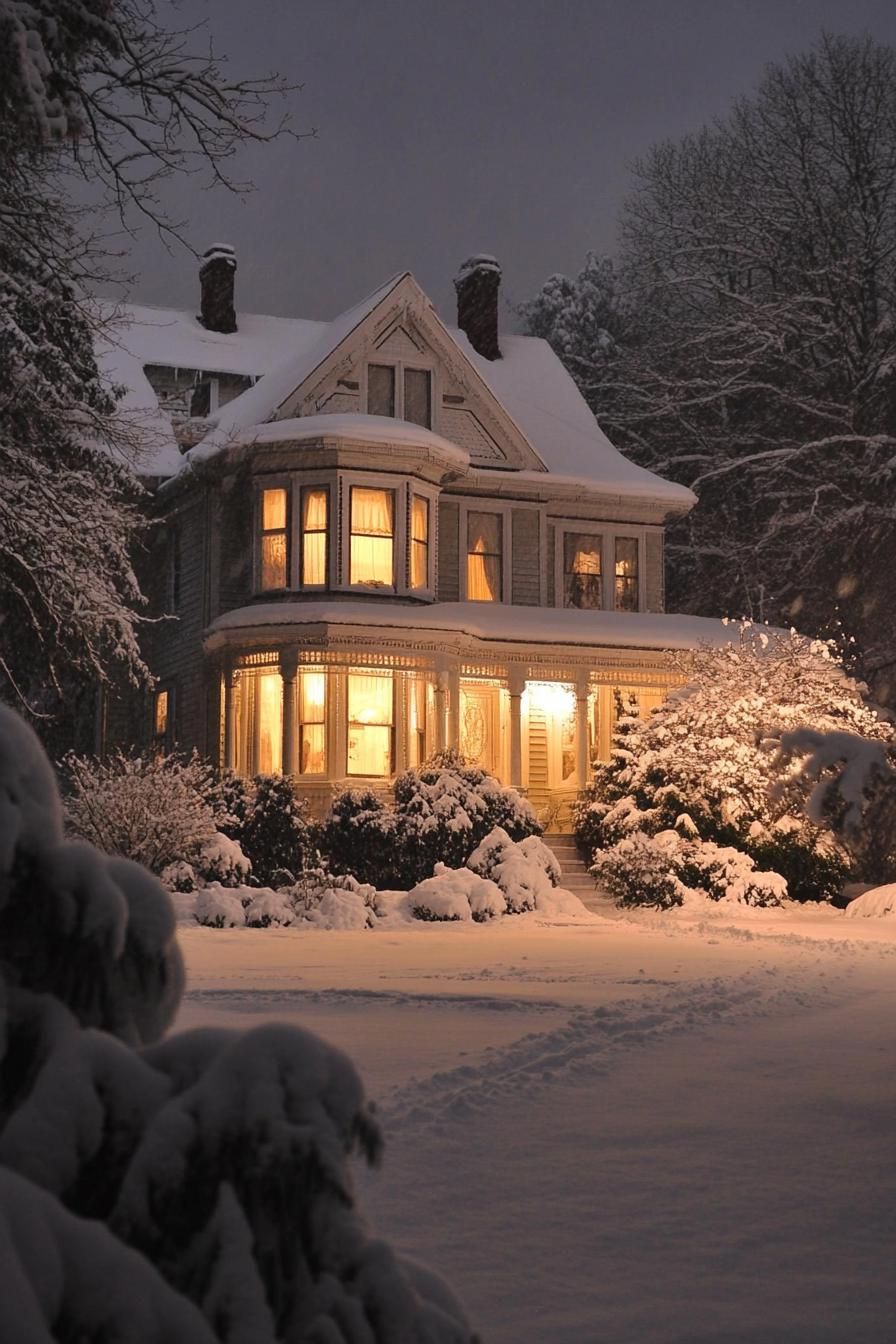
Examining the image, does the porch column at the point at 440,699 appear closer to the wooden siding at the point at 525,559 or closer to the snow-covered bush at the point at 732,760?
the snow-covered bush at the point at 732,760

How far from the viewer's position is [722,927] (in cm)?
2050

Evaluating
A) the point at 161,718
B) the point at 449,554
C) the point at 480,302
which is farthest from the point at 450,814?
the point at 480,302

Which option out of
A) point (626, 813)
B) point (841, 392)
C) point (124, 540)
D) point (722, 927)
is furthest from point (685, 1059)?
point (841, 392)

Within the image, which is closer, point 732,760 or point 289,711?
point 732,760

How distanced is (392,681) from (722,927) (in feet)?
29.7

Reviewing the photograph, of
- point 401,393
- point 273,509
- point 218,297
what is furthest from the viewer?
point 218,297

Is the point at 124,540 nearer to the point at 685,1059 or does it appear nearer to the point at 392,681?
the point at 685,1059

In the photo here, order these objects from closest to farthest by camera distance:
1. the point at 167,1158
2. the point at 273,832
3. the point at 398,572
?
the point at 167,1158 < the point at 273,832 < the point at 398,572

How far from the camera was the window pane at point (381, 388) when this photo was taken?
29250 mm

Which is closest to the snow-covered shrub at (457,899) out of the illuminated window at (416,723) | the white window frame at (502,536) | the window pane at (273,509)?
the illuminated window at (416,723)

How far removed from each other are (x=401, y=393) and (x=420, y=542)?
290 cm

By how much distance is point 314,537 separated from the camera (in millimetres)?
28125

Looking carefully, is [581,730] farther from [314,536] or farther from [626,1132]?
[626,1132]

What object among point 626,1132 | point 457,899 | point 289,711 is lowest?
point 626,1132
